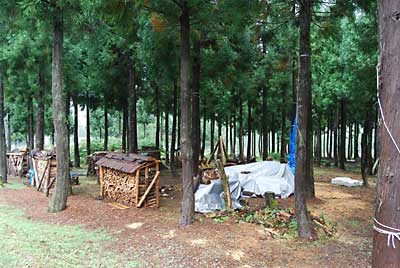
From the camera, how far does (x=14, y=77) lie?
13922 mm

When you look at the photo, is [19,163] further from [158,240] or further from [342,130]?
[342,130]

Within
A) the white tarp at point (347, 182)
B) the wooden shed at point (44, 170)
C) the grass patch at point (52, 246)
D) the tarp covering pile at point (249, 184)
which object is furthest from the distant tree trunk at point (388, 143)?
the white tarp at point (347, 182)

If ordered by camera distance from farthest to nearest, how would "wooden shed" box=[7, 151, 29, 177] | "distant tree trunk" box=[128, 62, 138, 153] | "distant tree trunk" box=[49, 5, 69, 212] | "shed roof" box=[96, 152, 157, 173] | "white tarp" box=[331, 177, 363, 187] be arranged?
1. "wooden shed" box=[7, 151, 29, 177]
2. "distant tree trunk" box=[128, 62, 138, 153]
3. "white tarp" box=[331, 177, 363, 187]
4. "shed roof" box=[96, 152, 157, 173]
5. "distant tree trunk" box=[49, 5, 69, 212]

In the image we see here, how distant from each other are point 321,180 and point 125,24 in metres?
10.6

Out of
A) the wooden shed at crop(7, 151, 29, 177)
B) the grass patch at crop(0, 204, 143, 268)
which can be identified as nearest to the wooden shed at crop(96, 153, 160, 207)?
the grass patch at crop(0, 204, 143, 268)

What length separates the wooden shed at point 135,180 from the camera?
8.91m

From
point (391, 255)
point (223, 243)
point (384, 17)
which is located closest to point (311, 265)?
point (223, 243)

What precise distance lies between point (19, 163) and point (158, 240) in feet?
40.3

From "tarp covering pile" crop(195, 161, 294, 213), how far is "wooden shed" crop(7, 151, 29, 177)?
32.3ft

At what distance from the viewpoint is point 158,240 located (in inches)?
242

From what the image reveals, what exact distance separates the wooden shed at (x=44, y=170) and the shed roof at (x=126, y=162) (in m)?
1.81

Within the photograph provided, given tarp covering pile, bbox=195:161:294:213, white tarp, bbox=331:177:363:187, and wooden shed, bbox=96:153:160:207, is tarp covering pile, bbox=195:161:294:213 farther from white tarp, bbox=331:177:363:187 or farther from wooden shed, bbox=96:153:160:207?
white tarp, bbox=331:177:363:187

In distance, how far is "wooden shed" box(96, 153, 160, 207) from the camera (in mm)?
8906

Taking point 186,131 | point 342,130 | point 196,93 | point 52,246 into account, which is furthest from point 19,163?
point 342,130
